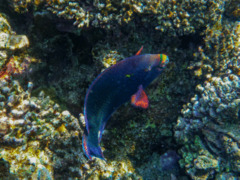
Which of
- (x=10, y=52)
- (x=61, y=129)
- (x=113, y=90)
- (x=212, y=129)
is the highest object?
(x=10, y=52)

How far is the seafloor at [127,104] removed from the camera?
2.80 meters

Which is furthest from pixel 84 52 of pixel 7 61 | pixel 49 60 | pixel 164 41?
pixel 164 41

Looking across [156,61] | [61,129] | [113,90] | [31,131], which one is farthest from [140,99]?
[31,131]

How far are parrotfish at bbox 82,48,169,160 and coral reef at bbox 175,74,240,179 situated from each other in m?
1.28

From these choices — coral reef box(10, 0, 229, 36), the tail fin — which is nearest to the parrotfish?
the tail fin

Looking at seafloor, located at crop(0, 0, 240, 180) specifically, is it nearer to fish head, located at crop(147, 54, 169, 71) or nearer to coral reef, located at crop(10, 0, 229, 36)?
coral reef, located at crop(10, 0, 229, 36)

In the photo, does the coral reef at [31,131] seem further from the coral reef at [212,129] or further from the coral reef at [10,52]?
the coral reef at [212,129]

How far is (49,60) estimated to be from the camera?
132 inches

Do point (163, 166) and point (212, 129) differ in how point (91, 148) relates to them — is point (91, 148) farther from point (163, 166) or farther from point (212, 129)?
point (212, 129)

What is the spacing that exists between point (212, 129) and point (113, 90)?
197 centimetres

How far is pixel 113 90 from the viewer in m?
2.27

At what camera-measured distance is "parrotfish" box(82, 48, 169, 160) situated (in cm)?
213

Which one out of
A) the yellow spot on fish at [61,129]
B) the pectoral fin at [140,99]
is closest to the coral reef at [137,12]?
the pectoral fin at [140,99]

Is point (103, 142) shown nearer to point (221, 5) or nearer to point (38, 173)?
point (38, 173)
